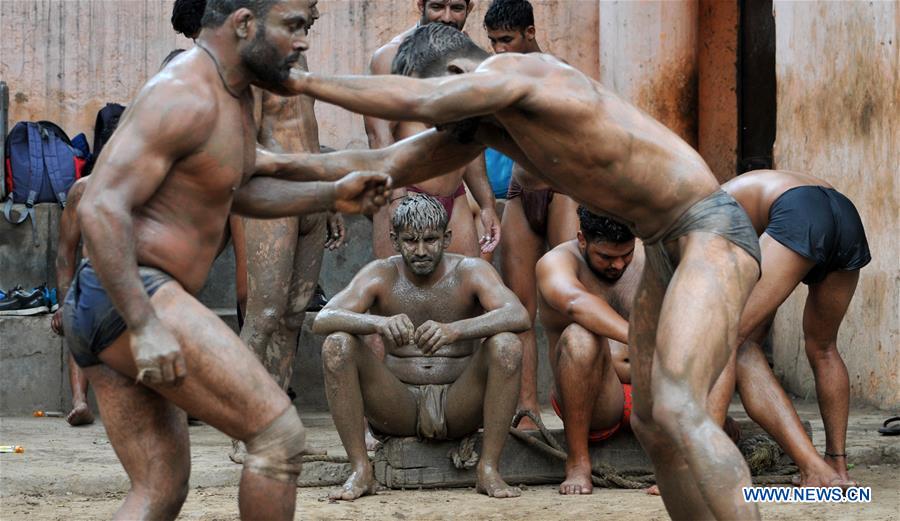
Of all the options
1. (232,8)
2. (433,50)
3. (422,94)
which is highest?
(232,8)

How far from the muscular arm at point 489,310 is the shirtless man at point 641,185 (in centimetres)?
166

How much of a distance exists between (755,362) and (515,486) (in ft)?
4.32

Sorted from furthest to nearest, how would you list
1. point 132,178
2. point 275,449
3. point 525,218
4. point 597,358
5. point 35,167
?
1. point 35,167
2. point 525,218
3. point 597,358
4. point 275,449
5. point 132,178

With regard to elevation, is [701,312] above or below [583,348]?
above

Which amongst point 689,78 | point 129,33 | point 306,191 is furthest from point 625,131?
point 129,33

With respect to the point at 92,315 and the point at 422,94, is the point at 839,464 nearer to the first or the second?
the point at 422,94

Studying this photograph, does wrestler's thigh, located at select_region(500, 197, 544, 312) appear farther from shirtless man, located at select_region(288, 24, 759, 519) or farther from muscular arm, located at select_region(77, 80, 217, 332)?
muscular arm, located at select_region(77, 80, 217, 332)

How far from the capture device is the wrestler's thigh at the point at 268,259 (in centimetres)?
731

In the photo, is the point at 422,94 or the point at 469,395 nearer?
the point at 422,94

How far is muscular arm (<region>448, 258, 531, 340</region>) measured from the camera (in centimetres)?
677

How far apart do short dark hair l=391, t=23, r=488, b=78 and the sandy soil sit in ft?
7.13

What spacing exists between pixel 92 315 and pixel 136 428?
0.37 metres

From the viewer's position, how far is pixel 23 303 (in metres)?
9.27

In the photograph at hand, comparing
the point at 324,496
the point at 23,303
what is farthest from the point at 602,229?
the point at 23,303
